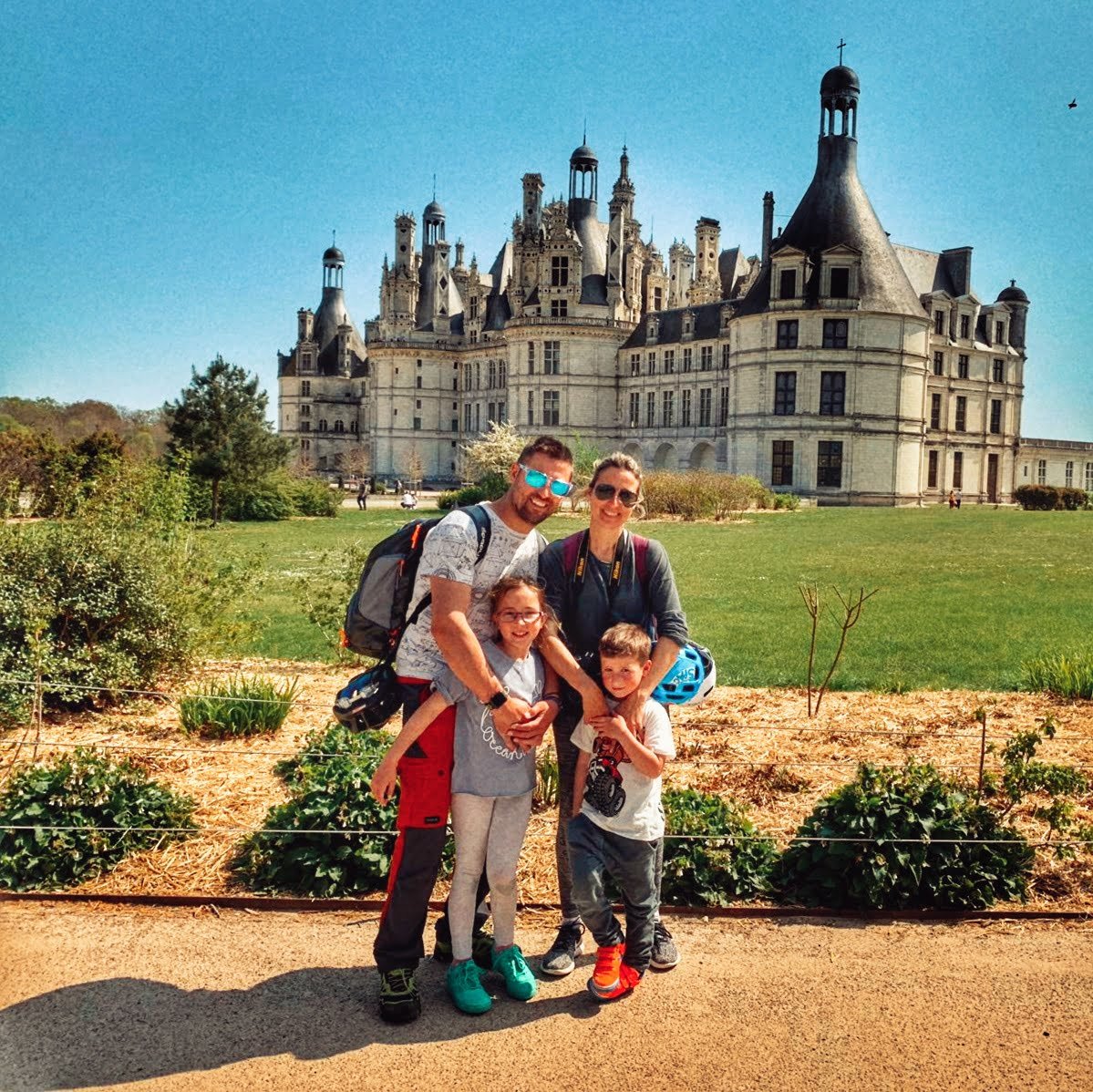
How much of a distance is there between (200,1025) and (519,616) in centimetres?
192

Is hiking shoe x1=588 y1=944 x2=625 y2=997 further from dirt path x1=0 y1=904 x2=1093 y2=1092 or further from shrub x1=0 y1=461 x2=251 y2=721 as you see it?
shrub x1=0 y1=461 x2=251 y2=721

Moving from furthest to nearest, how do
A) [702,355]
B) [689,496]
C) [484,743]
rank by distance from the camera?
[702,355], [689,496], [484,743]

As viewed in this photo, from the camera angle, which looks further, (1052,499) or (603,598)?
(1052,499)

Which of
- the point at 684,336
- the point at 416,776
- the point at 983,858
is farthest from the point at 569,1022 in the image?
the point at 684,336

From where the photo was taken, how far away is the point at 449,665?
3.95 m

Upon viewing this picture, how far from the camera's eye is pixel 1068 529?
2953 centimetres

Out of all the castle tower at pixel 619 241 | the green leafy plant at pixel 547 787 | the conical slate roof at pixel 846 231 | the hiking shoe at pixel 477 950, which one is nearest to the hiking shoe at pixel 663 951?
the hiking shoe at pixel 477 950

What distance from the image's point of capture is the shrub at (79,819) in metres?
5.08

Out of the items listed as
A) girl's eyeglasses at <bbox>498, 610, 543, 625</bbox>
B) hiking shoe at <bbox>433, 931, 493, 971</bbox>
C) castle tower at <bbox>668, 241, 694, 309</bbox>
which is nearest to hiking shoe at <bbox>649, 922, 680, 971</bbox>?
hiking shoe at <bbox>433, 931, 493, 971</bbox>

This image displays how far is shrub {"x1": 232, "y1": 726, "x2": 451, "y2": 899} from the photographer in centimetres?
504

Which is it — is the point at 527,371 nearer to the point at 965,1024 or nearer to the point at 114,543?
the point at 114,543

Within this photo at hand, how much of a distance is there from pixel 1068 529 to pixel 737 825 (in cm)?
2806

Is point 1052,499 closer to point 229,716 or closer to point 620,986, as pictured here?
point 229,716

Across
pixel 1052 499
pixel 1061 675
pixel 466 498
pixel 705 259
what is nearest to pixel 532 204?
pixel 705 259
